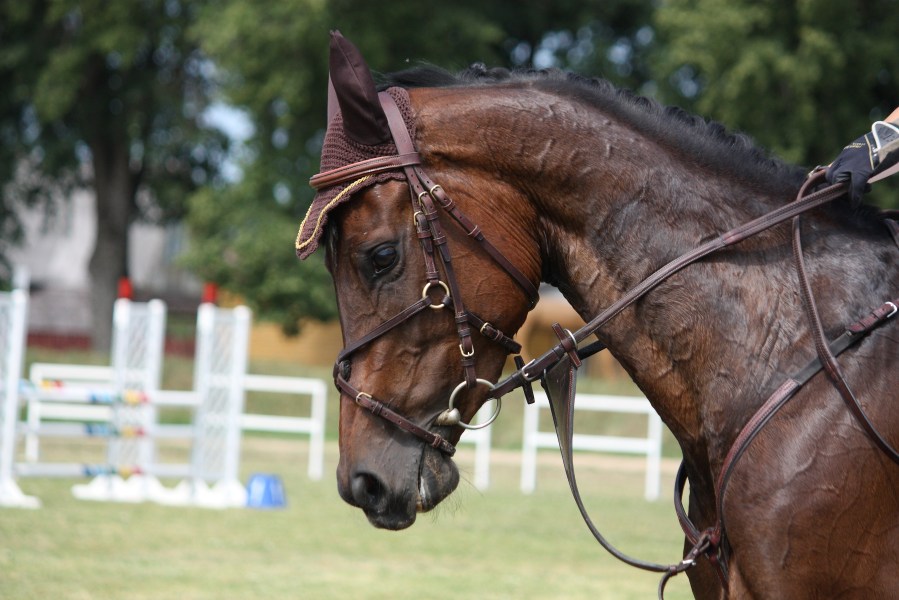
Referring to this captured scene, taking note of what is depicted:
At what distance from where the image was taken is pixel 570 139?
Result: 3.03 m

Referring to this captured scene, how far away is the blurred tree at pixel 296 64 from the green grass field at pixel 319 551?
15.0m

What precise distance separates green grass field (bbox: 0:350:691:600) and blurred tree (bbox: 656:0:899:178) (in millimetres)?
12405

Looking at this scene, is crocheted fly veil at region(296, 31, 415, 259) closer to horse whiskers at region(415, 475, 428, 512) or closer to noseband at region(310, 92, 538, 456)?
noseband at region(310, 92, 538, 456)

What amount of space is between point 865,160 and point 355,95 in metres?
1.41

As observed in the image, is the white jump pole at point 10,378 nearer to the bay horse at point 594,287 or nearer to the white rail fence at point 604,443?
the white rail fence at point 604,443

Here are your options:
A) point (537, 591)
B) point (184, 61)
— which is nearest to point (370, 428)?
point (537, 591)

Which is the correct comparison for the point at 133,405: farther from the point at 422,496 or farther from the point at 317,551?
the point at 422,496

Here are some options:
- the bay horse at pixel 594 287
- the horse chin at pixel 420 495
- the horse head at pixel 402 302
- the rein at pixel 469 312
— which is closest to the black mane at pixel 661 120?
the bay horse at pixel 594 287

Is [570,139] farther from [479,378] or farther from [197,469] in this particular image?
[197,469]

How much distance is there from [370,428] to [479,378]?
328 mm

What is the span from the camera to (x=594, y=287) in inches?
118

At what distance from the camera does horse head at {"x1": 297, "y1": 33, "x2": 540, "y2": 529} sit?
2.86m

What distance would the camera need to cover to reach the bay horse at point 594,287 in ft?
8.98

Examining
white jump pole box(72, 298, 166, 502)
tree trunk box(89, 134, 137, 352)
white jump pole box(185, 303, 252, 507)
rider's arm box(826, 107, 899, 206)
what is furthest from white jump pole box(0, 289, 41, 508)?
tree trunk box(89, 134, 137, 352)
